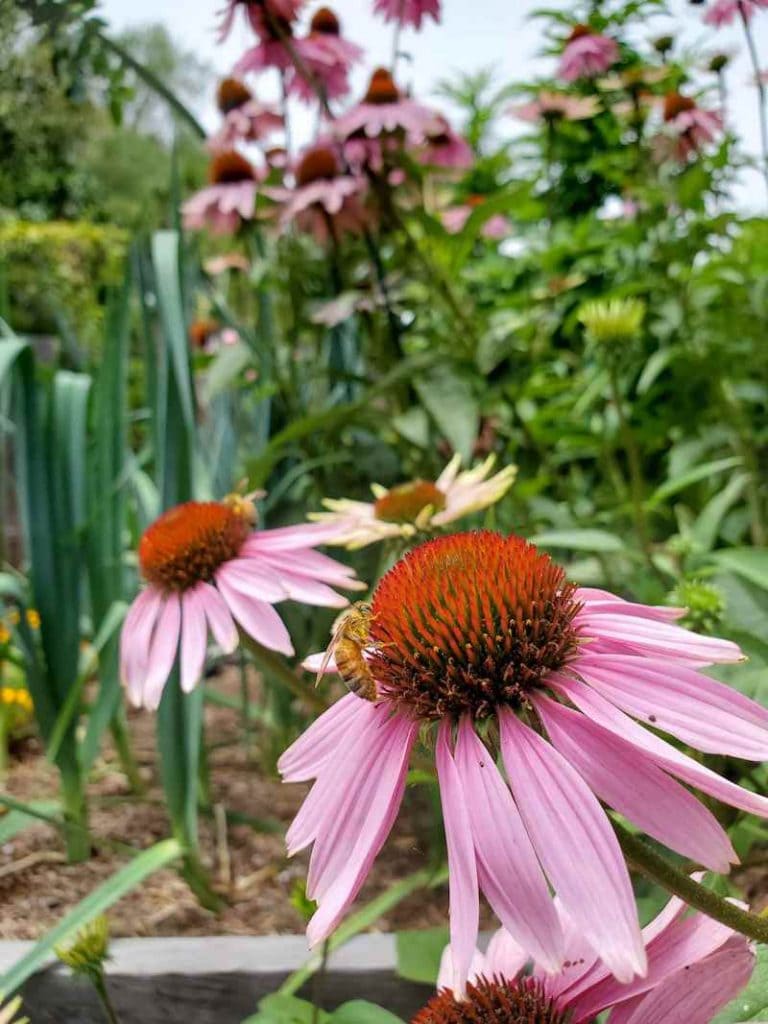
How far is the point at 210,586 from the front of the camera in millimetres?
594

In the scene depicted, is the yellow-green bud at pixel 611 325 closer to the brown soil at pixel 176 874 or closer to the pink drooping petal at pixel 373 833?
the brown soil at pixel 176 874

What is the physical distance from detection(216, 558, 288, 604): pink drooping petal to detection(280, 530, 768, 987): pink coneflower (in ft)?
0.65

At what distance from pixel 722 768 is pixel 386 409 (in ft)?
2.02

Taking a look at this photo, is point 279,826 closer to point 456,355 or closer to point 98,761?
point 98,761

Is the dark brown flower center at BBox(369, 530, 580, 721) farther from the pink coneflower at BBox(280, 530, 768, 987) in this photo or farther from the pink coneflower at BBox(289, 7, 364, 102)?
the pink coneflower at BBox(289, 7, 364, 102)

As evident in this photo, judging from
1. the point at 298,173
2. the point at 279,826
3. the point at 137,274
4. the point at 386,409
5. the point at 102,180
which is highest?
the point at 102,180

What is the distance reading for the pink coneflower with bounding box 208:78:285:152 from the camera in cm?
117

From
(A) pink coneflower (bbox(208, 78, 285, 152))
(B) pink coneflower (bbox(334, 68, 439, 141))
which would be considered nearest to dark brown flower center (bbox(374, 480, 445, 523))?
(B) pink coneflower (bbox(334, 68, 439, 141))

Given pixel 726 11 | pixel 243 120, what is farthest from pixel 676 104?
pixel 243 120

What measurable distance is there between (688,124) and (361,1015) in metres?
1.00

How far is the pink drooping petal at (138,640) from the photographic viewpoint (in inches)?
22.9

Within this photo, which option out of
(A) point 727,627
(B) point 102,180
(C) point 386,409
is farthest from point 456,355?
(B) point 102,180

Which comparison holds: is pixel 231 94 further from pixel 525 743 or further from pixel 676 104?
pixel 525 743

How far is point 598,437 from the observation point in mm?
1039
